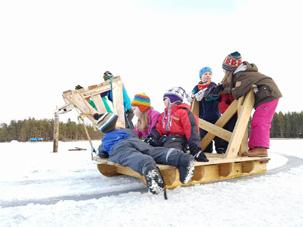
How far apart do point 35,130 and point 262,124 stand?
16948mm

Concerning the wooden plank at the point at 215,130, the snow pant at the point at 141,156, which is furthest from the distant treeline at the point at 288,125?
the snow pant at the point at 141,156

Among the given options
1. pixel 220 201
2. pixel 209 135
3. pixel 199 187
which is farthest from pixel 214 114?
pixel 220 201

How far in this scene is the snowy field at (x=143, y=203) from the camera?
8.61 ft

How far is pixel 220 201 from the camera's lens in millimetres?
A: 3217

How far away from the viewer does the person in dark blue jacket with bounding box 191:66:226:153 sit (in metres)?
5.64

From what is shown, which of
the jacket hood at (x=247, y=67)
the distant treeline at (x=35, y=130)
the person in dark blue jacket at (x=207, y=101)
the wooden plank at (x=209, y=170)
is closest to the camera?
the wooden plank at (x=209, y=170)

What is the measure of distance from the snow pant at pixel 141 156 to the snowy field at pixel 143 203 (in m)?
0.32

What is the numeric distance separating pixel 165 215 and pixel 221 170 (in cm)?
197

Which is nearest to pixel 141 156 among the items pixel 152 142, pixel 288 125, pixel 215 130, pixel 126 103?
pixel 152 142

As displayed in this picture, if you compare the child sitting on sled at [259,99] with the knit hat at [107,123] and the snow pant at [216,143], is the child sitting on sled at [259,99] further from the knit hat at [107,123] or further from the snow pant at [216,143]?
the knit hat at [107,123]

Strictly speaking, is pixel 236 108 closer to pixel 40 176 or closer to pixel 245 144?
pixel 245 144

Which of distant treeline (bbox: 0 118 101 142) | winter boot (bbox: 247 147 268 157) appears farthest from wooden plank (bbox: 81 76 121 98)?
distant treeline (bbox: 0 118 101 142)

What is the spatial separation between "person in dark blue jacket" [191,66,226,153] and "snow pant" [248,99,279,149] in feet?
2.71

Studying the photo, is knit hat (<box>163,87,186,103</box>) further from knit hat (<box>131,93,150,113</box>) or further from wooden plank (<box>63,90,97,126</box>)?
wooden plank (<box>63,90,97,126</box>)
